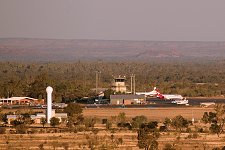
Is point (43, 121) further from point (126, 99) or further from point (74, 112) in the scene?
point (126, 99)

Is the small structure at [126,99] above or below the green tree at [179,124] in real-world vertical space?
above

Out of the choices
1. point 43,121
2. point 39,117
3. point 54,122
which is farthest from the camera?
point 39,117

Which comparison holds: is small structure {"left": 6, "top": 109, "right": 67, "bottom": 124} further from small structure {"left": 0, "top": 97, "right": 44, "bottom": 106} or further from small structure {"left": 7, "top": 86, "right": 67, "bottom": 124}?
small structure {"left": 0, "top": 97, "right": 44, "bottom": 106}

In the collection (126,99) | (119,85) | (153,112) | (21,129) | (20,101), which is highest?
(119,85)

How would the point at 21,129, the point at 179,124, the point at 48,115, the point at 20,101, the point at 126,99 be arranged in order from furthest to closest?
the point at 126,99 → the point at 20,101 → the point at 48,115 → the point at 179,124 → the point at 21,129

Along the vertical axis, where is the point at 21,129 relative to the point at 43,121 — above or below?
Answer: below

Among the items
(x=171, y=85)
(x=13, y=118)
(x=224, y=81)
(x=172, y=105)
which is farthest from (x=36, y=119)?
(x=224, y=81)

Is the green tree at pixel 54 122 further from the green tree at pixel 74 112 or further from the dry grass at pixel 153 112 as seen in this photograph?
the dry grass at pixel 153 112

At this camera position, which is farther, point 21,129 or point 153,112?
point 153,112

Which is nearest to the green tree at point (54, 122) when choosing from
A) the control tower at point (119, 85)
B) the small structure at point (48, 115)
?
the small structure at point (48, 115)

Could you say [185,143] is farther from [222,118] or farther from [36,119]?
[36,119]

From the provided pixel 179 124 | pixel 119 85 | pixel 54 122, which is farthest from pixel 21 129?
pixel 119 85
